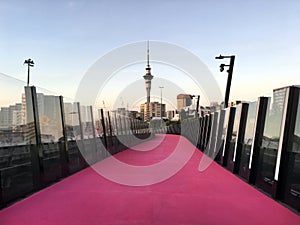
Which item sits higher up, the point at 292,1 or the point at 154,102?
the point at 292,1

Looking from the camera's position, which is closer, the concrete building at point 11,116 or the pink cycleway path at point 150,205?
the pink cycleway path at point 150,205

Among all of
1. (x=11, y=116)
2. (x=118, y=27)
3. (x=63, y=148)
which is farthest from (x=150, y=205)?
(x=118, y=27)

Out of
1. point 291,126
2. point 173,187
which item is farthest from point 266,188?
point 173,187

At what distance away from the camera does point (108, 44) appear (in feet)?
41.8

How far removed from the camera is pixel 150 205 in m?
3.91

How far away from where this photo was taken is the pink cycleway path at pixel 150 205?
3322 mm

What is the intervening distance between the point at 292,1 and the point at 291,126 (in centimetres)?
602

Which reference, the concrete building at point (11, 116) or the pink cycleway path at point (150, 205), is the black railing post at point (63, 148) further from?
the concrete building at point (11, 116)

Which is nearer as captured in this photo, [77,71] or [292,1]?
[292,1]

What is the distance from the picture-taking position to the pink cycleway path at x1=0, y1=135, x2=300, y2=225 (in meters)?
3.32

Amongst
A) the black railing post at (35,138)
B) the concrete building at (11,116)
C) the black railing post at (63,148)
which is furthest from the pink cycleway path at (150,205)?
the concrete building at (11,116)

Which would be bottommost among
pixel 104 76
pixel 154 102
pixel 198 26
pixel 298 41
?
pixel 154 102

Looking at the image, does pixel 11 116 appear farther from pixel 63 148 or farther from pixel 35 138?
pixel 63 148

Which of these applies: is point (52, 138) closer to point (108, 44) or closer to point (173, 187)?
point (173, 187)
